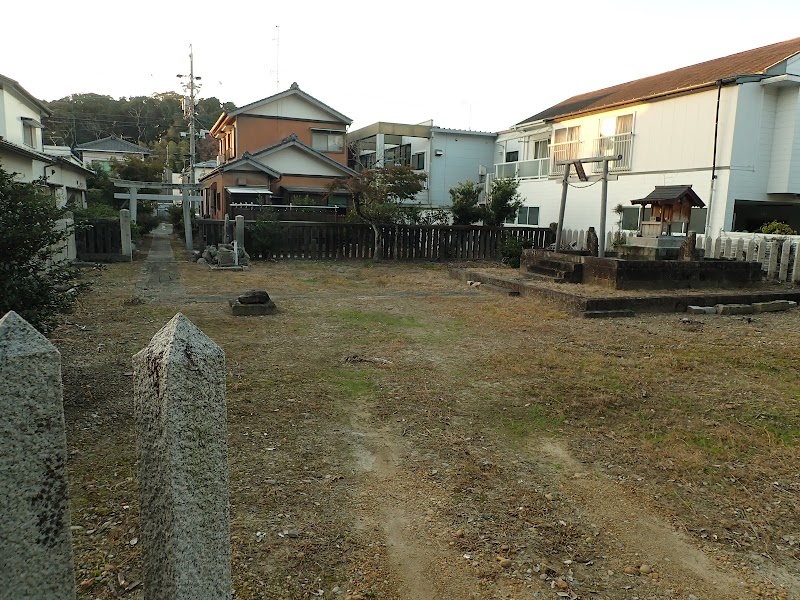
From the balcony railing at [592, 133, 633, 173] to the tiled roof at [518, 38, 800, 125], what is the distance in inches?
45.6

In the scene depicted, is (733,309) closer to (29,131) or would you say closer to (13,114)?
(13,114)

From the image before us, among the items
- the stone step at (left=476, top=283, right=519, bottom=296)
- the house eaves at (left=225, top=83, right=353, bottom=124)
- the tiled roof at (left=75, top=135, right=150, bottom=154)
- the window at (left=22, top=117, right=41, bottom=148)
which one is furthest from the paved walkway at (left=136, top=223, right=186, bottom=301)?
the tiled roof at (left=75, top=135, right=150, bottom=154)

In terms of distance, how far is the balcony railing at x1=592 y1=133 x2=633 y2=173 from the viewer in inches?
782

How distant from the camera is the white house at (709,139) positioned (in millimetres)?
16031

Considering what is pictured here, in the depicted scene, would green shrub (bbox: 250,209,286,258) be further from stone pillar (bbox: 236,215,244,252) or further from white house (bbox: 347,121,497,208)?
white house (bbox: 347,121,497,208)

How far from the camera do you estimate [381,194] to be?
1911 cm

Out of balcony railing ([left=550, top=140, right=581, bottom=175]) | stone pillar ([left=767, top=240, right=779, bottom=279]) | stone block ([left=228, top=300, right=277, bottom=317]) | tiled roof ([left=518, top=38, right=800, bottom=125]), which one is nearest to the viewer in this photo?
stone block ([left=228, top=300, right=277, bottom=317])

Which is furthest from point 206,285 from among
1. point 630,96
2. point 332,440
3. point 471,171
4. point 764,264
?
point 471,171


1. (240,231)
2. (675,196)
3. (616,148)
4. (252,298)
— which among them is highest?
(616,148)

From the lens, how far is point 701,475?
380 cm

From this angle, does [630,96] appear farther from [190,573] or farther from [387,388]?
[190,573]

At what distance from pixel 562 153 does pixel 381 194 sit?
880 centimetres

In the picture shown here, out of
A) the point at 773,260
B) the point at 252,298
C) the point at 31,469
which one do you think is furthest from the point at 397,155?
the point at 31,469

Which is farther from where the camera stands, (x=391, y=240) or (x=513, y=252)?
(x=391, y=240)
